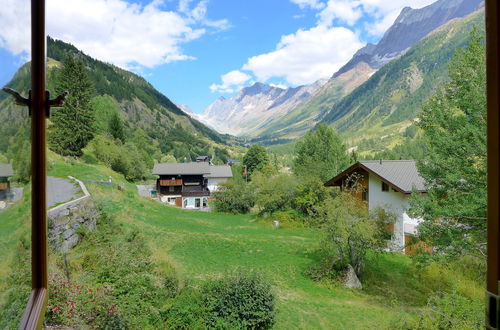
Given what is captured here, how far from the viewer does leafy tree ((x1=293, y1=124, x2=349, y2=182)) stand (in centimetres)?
3356

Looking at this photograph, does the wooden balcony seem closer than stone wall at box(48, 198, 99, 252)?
No

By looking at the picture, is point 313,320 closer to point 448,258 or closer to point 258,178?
point 448,258

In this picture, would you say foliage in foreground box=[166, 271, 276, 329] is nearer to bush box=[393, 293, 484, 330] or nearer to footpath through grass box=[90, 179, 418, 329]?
footpath through grass box=[90, 179, 418, 329]

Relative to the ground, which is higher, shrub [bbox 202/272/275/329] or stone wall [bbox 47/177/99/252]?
stone wall [bbox 47/177/99/252]

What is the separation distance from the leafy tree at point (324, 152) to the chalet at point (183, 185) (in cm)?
1120

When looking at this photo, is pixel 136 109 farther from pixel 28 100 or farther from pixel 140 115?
pixel 28 100

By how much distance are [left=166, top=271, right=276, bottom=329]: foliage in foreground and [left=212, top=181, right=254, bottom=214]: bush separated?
22.4 meters

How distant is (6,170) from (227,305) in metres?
6.37

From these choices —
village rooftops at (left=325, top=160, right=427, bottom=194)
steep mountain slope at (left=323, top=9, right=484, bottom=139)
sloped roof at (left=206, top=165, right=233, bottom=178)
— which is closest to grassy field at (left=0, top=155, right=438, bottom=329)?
village rooftops at (left=325, top=160, right=427, bottom=194)

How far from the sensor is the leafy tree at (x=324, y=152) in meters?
33.6

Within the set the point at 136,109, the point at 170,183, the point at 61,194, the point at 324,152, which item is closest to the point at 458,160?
the point at 61,194

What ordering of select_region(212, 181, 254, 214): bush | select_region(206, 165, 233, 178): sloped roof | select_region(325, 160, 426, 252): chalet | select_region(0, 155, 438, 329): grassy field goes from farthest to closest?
1. select_region(206, 165, 233, 178): sloped roof
2. select_region(212, 181, 254, 214): bush
3. select_region(325, 160, 426, 252): chalet
4. select_region(0, 155, 438, 329): grassy field

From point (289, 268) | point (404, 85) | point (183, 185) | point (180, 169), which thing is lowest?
point (289, 268)

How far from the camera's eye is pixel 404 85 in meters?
170
